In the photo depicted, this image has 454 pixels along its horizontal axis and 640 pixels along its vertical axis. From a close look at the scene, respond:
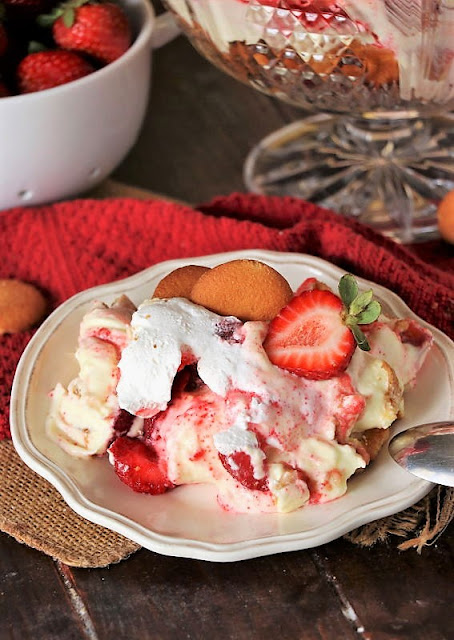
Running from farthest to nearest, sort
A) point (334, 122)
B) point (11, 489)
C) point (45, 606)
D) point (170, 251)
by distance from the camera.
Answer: point (334, 122) → point (170, 251) → point (11, 489) → point (45, 606)

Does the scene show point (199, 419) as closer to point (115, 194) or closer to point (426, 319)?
point (426, 319)

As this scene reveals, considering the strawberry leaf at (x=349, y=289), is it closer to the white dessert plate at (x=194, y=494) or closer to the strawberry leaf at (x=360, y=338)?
the strawberry leaf at (x=360, y=338)

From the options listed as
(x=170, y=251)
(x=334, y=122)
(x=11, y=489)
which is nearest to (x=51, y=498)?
(x=11, y=489)

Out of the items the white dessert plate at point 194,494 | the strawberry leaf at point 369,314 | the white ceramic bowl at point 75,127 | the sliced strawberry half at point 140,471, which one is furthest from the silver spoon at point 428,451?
the white ceramic bowl at point 75,127

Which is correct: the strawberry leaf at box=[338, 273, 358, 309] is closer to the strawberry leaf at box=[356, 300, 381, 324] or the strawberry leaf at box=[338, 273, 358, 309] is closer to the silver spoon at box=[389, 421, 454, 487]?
the strawberry leaf at box=[356, 300, 381, 324]

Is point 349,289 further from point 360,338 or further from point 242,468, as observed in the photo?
point 242,468

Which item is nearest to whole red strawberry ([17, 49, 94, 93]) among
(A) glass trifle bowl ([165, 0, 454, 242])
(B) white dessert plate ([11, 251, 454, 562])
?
(A) glass trifle bowl ([165, 0, 454, 242])

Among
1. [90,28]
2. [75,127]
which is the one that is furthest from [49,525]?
[90,28]
